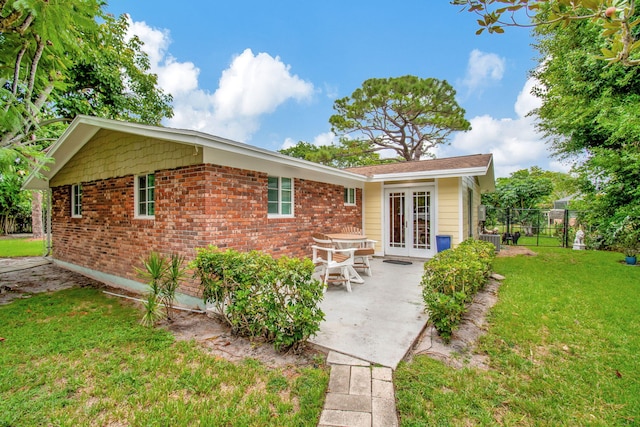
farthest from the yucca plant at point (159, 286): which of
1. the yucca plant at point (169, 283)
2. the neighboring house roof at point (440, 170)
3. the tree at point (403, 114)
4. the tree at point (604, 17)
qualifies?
the tree at point (403, 114)

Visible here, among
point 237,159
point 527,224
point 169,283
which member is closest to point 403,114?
point 527,224

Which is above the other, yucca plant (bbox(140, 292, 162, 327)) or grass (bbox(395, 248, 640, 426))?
yucca plant (bbox(140, 292, 162, 327))

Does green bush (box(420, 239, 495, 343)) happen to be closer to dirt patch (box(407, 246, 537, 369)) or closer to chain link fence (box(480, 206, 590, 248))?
dirt patch (box(407, 246, 537, 369))

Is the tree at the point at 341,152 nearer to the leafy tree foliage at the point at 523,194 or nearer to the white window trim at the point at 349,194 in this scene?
the leafy tree foliage at the point at 523,194

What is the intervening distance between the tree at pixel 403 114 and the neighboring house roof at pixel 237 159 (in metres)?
7.86

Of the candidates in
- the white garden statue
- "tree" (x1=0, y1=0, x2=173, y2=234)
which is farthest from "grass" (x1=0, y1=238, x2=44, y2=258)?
the white garden statue

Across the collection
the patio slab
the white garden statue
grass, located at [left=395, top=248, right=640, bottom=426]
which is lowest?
grass, located at [left=395, top=248, right=640, bottom=426]

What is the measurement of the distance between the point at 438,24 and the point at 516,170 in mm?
26320

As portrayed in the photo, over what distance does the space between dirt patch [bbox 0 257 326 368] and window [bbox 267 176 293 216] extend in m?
2.56

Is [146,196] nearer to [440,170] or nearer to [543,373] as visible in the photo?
[543,373]

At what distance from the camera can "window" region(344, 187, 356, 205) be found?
360 inches

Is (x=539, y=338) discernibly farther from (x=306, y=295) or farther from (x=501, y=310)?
(x=306, y=295)

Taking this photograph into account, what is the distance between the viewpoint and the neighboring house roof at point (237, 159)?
14.7 ft

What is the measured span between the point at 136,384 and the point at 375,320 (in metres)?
2.94
